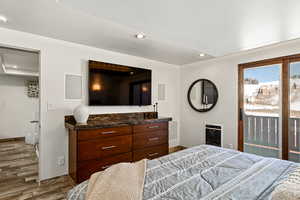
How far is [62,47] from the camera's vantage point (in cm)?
268

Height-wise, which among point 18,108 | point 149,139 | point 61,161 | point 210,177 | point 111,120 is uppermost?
point 18,108

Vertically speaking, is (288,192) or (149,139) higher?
(288,192)

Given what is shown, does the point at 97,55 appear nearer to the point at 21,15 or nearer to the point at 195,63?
the point at 21,15

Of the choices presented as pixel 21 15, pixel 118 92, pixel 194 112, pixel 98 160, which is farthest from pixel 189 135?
pixel 21 15

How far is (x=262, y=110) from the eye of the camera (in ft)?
9.82

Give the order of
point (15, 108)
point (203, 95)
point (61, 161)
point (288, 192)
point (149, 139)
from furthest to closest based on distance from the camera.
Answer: point (15, 108), point (203, 95), point (149, 139), point (61, 161), point (288, 192)

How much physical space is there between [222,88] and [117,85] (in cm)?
223

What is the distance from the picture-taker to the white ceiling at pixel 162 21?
5.40 feet

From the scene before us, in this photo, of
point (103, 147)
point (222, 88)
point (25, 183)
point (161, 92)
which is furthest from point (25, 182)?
point (222, 88)

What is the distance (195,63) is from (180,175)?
3.20 metres

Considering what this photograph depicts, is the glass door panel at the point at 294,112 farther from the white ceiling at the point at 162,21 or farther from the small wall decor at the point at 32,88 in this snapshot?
the small wall decor at the point at 32,88

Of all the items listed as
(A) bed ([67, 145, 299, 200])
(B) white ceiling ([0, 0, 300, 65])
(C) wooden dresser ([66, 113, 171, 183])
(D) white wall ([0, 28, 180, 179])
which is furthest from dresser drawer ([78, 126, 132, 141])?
(B) white ceiling ([0, 0, 300, 65])

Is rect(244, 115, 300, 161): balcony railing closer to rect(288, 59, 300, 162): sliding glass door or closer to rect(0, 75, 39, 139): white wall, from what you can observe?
rect(288, 59, 300, 162): sliding glass door

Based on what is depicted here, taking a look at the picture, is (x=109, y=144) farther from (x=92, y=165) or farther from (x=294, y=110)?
(x=294, y=110)
